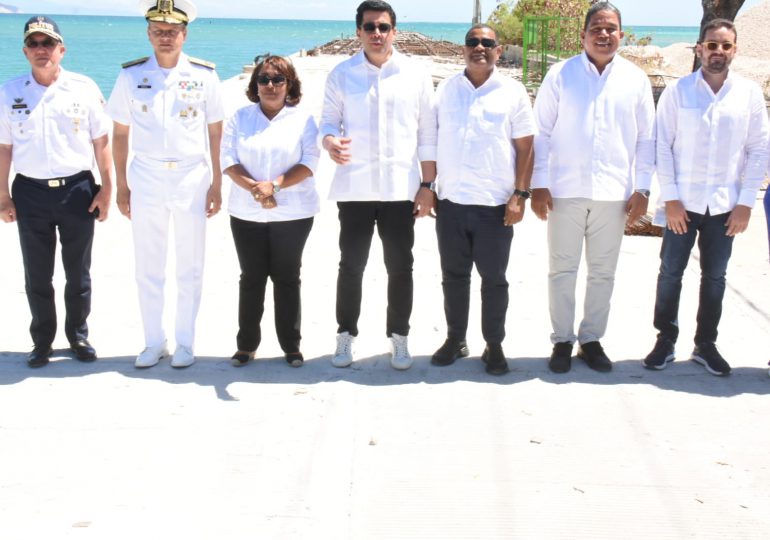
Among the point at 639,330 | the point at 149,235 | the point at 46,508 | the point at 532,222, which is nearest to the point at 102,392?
the point at 149,235

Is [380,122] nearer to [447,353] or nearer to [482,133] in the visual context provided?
[482,133]

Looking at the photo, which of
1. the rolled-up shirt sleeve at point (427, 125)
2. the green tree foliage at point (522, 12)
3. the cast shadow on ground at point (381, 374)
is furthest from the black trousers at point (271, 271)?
the green tree foliage at point (522, 12)

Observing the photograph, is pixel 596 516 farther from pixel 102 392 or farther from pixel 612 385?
pixel 102 392

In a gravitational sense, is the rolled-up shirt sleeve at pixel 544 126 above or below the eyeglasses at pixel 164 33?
below

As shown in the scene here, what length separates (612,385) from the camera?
459 centimetres

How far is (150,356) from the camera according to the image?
4820 millimetres

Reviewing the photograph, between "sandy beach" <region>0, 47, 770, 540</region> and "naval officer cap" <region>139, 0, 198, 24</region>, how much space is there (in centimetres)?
178

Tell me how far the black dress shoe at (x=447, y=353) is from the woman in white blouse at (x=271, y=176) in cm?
84

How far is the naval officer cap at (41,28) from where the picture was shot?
4539mm

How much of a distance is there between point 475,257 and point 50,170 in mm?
2224

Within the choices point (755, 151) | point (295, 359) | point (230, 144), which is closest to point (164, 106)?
point (230, 144)

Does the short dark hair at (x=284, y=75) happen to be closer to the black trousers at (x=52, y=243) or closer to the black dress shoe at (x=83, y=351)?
the black trousers at (x=52, y=243)

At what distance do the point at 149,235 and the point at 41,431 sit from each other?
3.96 ft

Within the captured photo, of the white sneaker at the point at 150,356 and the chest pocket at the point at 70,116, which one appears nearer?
the chest pocket at the point at 70,116
